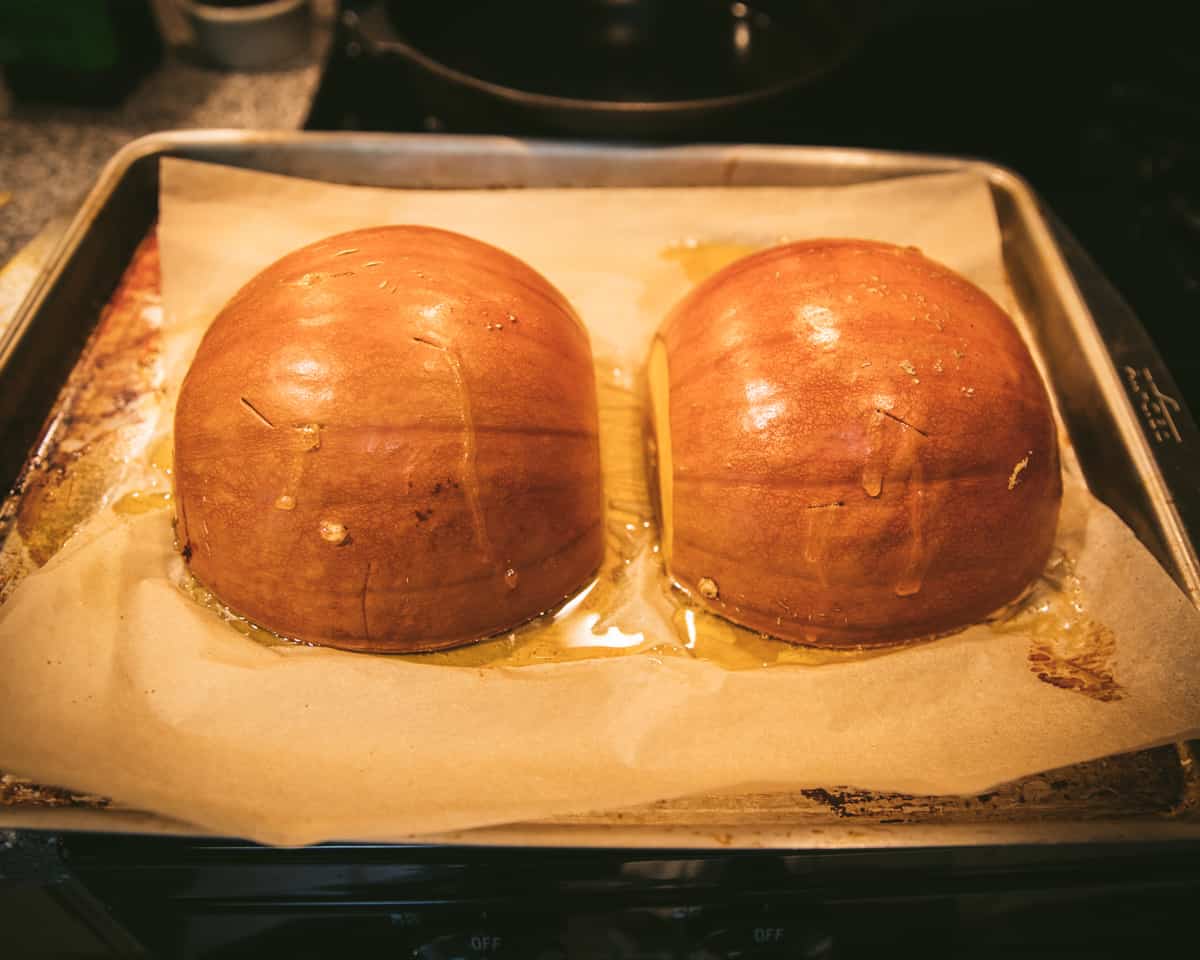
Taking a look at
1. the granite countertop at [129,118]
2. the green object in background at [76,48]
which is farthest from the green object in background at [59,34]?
the granite countertop at [129,118]

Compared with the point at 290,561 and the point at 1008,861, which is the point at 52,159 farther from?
the point at 1008,861

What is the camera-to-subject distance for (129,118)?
2.26m

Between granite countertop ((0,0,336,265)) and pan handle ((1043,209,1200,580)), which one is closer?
pan handle ((1043,209,1200,580))

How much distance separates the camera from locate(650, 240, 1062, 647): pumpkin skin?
1124mm

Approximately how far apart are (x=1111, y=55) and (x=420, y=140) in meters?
1.87

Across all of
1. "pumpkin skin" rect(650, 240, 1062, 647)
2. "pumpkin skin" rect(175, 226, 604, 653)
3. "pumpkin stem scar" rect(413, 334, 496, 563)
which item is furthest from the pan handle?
"pumpkin stem scar" rect(413, 334, 496, 563)

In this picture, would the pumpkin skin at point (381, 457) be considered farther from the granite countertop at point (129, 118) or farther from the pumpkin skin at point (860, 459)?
the granite countertop at point (129, 118)

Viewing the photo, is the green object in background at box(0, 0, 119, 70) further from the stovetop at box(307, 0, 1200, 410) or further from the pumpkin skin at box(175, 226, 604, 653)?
the pumpkin skin at box(175, 226, 604, 653)

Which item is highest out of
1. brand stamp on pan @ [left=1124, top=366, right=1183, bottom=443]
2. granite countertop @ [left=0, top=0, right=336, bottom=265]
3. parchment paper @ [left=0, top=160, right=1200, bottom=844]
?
brand stamp on pan @ [left=1124, top=366, right=1183, bottom=443]

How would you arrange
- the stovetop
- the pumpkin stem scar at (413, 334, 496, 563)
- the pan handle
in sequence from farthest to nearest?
the stovetop
the pan handle
the pumpkin stem scar at (413, 334, 496, 563)

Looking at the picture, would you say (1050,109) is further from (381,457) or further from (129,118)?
(129,118)

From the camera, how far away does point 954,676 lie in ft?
3.84

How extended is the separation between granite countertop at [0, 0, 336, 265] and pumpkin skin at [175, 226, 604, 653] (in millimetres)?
1128

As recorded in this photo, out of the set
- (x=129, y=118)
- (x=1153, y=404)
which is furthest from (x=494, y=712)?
(x=129, y=118)
